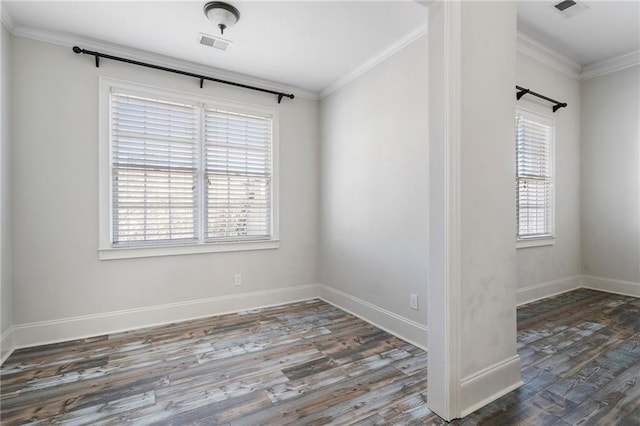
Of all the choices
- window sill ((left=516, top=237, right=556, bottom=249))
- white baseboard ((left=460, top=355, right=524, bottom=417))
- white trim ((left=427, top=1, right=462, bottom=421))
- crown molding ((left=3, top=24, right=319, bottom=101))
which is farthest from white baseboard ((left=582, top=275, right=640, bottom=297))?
crown molding ((left=3, top=24, right=319, bottom=101))

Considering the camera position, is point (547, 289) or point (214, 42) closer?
point (214, 42)

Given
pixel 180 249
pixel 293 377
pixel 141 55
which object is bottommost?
pixel 293 377

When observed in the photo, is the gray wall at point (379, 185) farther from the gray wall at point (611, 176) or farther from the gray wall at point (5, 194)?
the gray wall at point (611, 176)

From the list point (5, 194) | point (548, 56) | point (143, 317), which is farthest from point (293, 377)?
point (548, 56)

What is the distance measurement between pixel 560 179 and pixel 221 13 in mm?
4373

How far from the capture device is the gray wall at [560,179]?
3.71 m

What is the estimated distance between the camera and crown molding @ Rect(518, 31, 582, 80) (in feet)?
11.3

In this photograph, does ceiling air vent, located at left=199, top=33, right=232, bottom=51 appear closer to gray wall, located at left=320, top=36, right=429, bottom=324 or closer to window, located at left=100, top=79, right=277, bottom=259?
window, located at left=100, top=79, right=277, bottom=259

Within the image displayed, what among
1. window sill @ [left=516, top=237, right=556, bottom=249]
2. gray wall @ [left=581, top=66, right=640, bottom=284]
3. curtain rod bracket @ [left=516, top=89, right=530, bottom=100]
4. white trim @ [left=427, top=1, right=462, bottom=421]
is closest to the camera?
white trim @ [left=427, top=1, right=462, bottom=421]

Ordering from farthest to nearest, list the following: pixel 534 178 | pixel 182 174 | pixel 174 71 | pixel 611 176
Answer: pixel 611 176 < pixel 534 178 < pixel 182 174 < pixel 174 71

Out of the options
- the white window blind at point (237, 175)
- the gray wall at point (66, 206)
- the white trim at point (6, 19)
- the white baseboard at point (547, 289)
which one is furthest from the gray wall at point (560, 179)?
the white trim at point (6, 19)

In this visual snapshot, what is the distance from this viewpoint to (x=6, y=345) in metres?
2.48

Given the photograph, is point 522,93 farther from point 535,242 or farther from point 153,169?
point 153,169

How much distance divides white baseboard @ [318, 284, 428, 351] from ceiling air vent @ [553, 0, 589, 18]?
3.08 meters
